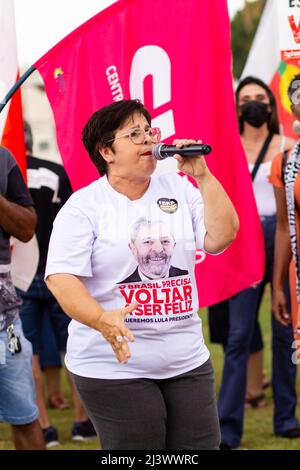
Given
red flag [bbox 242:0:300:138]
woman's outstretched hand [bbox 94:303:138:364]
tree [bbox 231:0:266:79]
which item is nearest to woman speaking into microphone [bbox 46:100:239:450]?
woman's outstretched hand [bbox 94:303:138:364]

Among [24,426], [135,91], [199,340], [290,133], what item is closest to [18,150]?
[135,91]

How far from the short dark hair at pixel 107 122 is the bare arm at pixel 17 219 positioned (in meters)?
0.79

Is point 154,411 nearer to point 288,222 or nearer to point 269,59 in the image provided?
point 288,222

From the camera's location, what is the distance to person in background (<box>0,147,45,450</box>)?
480cm

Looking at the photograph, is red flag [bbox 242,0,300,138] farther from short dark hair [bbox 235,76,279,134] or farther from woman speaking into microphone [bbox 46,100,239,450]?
woman speaking into microphone [bbox 46,100,239,450]

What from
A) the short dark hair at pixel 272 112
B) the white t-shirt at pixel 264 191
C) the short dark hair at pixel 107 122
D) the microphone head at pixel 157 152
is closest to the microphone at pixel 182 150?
the microphone head at pixel 157 152

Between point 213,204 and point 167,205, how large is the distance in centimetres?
20

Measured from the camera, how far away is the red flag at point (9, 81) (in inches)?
200

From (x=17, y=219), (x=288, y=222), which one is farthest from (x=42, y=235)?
(x=17, y=219)

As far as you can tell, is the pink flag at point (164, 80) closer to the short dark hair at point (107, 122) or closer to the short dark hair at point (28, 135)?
the short dark hair at point (107, 122)

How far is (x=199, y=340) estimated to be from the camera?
400cm

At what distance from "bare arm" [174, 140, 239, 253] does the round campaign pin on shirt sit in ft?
0.44

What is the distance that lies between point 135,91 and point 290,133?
2752 mm

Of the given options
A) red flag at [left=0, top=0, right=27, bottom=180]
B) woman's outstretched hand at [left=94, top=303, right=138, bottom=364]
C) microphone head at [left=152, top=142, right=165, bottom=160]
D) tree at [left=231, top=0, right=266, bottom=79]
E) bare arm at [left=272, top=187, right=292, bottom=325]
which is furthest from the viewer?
tree at [left=231, top=0, right=266, bottom=79]
